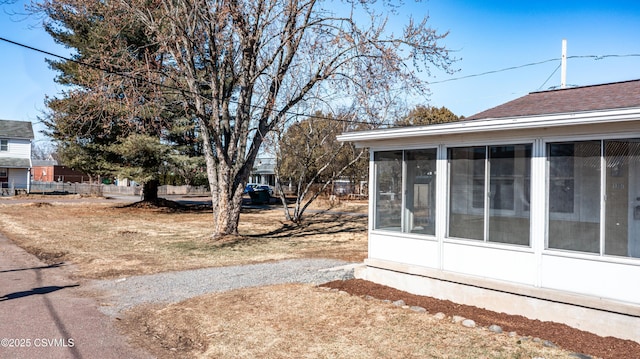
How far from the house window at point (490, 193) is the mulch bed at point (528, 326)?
106cm

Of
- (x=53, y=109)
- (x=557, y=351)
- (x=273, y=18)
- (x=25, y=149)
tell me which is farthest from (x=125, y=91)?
(x=25, y=149)

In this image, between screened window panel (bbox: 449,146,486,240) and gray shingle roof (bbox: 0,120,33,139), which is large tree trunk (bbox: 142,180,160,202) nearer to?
gray shingle roof (bbox: 0,120,33,139)

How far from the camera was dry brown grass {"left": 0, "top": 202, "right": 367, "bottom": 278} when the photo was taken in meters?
10.8

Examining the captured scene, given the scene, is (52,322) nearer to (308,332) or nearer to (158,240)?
(308,332)

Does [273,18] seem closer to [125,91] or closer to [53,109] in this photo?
[125,91]

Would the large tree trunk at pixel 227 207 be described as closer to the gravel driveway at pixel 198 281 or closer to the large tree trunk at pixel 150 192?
the gravel driveway at pixel 198 281

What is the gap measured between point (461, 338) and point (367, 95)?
9.86 meters

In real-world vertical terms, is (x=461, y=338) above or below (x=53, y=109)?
below

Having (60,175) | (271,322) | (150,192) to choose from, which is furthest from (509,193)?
(60,175)

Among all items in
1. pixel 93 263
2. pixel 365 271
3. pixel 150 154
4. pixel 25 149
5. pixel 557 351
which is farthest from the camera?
pixel 25 149

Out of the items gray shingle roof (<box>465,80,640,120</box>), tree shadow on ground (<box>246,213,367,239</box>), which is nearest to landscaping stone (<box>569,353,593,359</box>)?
gray shingle roof (<box>465,80,640,120</box>)

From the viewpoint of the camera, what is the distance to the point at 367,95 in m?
14.0

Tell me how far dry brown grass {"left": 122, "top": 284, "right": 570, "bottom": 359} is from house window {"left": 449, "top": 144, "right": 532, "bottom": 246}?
1.73 metres

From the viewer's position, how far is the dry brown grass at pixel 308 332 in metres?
4.82
